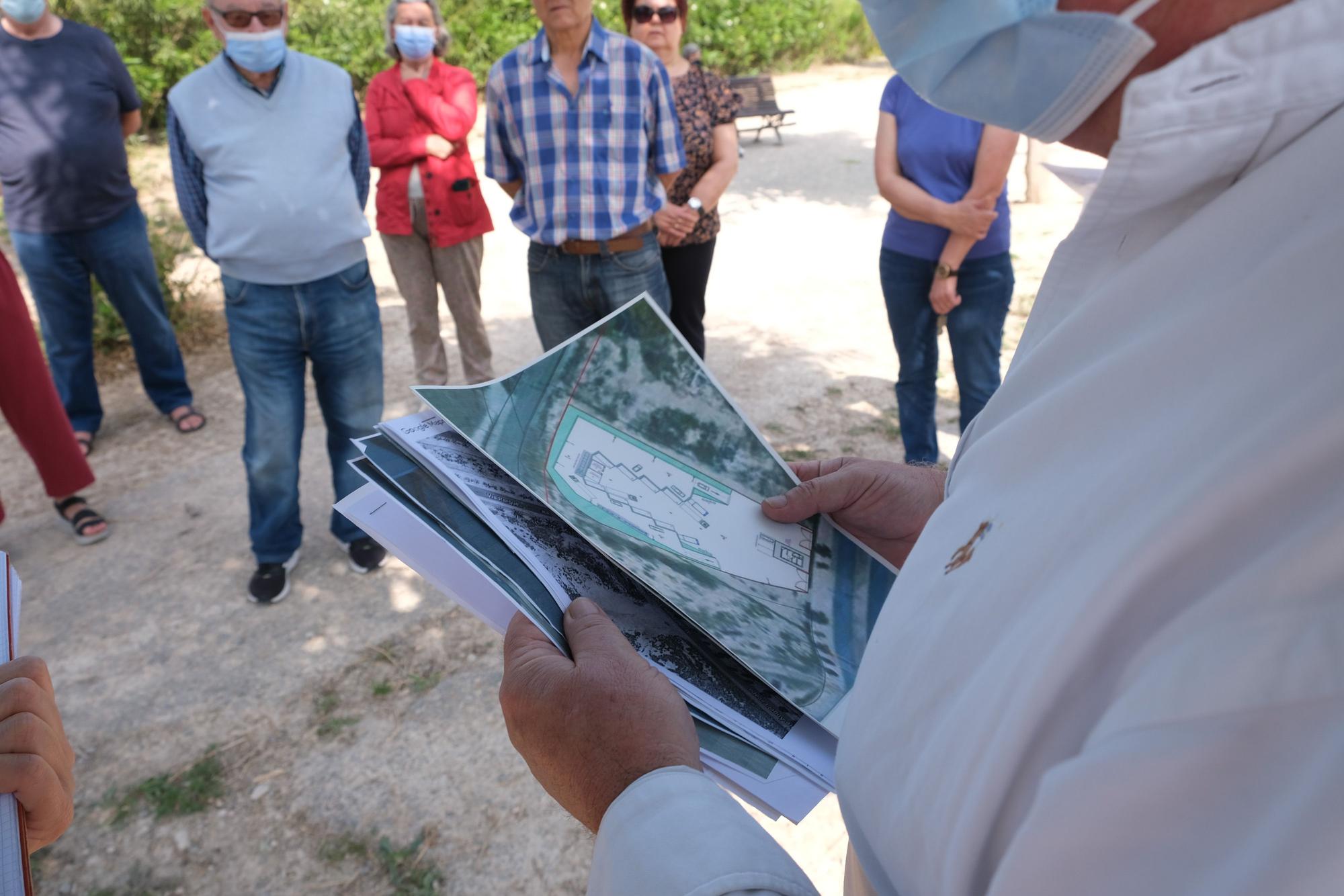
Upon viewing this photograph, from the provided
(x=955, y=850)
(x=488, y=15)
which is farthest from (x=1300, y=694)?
(x=488, y=15)

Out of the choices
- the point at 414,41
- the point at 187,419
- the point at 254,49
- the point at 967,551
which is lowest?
the point at 187,419

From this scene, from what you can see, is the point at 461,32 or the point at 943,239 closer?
the point at 943,239

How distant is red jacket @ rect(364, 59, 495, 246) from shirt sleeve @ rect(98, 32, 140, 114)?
1.13 meters

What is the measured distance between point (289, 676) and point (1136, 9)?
312 cm

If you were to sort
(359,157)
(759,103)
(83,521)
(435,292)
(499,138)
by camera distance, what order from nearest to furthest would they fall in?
(359,157), (499,138), (83,521), (435,292), (759,103)

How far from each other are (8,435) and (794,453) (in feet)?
13.5

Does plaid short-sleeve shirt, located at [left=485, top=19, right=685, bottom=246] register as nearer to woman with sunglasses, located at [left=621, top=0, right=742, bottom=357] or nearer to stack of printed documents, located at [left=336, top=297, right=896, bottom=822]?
woman with sunglasses, located at [left=621, top=0, right=742, bottom=357]

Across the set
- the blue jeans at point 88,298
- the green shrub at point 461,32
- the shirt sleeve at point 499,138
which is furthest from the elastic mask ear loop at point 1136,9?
the green shrub at point 461,32

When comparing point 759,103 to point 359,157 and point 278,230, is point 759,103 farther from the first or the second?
point 278,230

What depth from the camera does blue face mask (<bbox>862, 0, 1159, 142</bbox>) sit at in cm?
65

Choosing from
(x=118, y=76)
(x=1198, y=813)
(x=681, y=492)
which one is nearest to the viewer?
(x=1198, y=813)

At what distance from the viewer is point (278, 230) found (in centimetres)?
301

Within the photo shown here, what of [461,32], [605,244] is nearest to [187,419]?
[605,244]

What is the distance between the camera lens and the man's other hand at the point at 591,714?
35.5 inches
